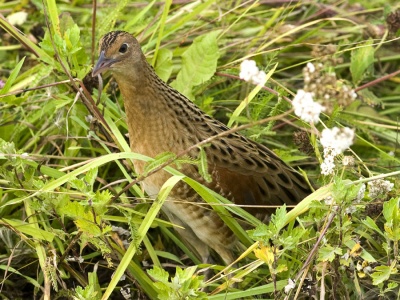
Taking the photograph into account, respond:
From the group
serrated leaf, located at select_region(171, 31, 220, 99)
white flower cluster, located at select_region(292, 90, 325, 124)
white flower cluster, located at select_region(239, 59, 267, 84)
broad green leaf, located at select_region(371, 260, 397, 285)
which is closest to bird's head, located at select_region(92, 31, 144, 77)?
serrated leaf, located at select_region(171, 31, 220, 99)

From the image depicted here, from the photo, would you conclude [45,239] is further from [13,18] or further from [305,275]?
[13,18]

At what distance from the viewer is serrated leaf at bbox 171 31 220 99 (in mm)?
3396

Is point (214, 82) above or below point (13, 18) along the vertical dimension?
below

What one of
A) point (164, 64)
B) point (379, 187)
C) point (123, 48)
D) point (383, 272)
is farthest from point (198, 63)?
point (383, 272)

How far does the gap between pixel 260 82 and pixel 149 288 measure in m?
1.03

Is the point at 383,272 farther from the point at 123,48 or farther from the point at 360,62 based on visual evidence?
the point at 360,62

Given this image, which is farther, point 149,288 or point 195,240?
point 195,240

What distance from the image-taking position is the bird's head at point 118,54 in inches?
112

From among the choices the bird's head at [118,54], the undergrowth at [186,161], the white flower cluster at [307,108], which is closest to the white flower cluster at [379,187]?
the undergrowth at [186,161]

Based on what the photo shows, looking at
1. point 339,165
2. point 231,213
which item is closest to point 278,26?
point 231,213

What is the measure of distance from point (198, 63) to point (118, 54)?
60 centimetres

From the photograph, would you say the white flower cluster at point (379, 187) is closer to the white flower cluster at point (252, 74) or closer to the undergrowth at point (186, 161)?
the undergrowth at point (186, 161)

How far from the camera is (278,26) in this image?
3.77 metres

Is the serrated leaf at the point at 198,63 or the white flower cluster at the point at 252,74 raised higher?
the white flower cluster at the point at 252,74
